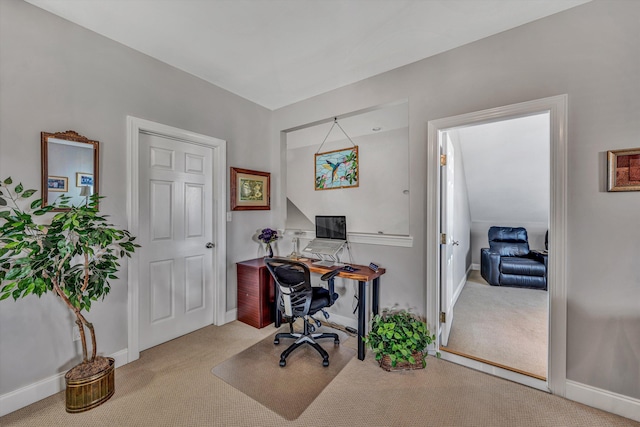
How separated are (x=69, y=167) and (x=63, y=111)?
0.41 meters

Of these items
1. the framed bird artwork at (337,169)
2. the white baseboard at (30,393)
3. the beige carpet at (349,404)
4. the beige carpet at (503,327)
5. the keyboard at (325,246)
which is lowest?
the beige carpet at (349,404)

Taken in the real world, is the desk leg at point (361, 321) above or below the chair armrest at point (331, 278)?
below

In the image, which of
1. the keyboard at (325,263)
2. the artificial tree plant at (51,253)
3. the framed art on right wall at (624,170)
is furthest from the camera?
the keyboard at (325,263)

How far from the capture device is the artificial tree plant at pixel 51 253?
4.77ft

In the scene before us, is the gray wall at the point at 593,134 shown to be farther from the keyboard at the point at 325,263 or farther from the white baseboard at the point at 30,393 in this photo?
the white baseboard at the point at 30,393

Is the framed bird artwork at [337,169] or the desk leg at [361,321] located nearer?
the desk leg at [361,321]

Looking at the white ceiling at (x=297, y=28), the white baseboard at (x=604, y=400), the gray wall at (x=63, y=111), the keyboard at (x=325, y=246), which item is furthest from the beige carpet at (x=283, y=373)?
the white ceiling at (x=297, y=28)

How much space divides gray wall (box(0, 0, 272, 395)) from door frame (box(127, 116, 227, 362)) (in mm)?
49

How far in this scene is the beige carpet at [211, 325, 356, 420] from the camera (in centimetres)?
178

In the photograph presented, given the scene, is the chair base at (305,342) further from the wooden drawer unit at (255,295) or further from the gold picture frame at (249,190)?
the gold picture frame at (249,190)

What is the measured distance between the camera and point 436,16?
72.7 inches

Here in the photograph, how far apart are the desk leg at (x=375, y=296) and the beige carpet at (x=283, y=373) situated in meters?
0.44

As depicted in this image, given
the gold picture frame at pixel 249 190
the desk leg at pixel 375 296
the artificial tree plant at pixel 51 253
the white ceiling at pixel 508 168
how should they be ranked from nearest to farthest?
the artificial tree plant at pixel 51 253
the desk leg at pixel 375 296
the gold picture frame at pixel 249 190
the white ceiling at pixel 508 168

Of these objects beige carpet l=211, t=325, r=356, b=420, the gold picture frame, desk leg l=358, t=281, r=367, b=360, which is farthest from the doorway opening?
the gold picture frame
